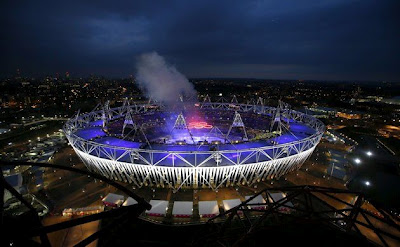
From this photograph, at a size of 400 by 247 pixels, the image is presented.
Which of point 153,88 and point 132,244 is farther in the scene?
point 153,88

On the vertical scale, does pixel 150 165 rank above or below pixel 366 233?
above

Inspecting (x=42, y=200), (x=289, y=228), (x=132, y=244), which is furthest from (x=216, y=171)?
(x=42, y=200)

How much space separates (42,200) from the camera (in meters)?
32.2

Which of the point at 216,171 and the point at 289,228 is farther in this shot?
the point at 216,171

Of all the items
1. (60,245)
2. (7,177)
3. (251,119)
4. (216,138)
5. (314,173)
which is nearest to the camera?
(60,245)

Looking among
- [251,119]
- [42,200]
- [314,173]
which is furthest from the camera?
[251,119]

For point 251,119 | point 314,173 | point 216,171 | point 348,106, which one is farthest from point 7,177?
point 348,106

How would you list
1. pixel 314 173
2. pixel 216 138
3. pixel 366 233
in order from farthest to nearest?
1. pixel 216 138
2. pixel 314 173
3. pixel 366 233

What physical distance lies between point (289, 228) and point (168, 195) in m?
17.5

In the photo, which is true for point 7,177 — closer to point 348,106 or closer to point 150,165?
point 150,165

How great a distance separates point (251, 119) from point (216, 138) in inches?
832

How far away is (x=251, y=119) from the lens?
70750mm

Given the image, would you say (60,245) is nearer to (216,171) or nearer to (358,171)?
(216,171)

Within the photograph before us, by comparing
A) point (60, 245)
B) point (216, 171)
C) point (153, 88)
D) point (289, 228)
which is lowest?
point (60, 245)
